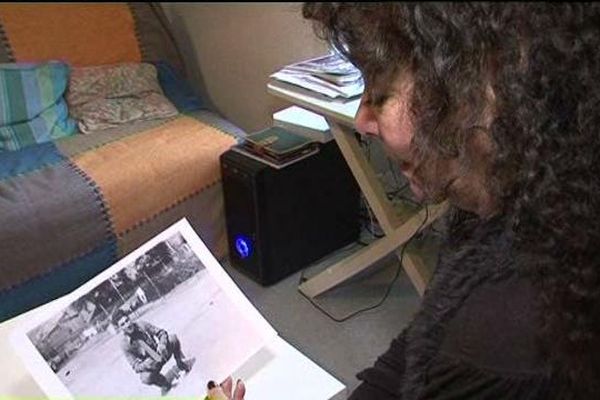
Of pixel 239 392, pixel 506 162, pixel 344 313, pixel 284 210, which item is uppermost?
pixel 506 162

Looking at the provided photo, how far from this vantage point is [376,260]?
1776mm

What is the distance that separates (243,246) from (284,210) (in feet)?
0.58

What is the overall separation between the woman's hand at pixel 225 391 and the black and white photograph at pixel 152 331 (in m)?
0.03

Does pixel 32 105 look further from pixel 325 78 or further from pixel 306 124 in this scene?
pixel 325 78

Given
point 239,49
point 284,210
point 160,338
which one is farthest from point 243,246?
point 160,338

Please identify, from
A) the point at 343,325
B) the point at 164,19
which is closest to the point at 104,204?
the point at 343,325

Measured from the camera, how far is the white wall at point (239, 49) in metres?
2.17

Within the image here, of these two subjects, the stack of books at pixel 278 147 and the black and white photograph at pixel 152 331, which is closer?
the black and white photograph at pixel 152 331

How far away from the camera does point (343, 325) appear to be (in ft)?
5.82

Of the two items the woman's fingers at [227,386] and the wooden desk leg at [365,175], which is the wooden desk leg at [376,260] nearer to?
the wooden desk leg at [365,175]

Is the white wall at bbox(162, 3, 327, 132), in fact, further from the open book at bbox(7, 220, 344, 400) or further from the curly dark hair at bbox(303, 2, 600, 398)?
the curly dark hair at bbox(303, 2, 600, 398)

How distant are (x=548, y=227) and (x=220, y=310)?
51 cm

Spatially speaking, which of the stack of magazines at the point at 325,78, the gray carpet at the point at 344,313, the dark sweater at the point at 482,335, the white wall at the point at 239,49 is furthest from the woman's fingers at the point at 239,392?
the white wall at the point at 239,49

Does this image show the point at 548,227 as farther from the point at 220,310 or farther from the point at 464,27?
the point at 220,310
